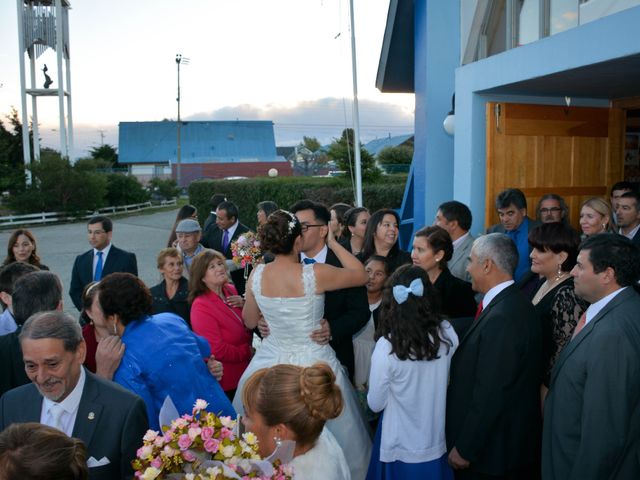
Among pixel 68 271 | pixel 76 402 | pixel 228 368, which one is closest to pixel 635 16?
pixel 228 368

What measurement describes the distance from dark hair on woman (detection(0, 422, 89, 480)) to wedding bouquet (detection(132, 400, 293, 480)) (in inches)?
9.9

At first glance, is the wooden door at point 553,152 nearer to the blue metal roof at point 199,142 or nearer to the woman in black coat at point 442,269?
the woman in black coat at point 442,269

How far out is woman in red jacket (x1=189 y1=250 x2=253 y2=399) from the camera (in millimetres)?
4910

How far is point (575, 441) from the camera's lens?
10.9 feet

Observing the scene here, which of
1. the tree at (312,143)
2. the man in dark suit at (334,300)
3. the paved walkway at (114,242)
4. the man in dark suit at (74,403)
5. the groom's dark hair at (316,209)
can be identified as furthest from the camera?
the tree at (312,143)

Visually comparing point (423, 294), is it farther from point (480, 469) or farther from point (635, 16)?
point (635, 16)

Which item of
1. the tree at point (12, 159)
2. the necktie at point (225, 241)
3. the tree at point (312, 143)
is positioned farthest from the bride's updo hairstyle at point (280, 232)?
the tree at point (312, 143)

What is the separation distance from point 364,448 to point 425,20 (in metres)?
8.44

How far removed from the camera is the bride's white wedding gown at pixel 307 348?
416 centimetres

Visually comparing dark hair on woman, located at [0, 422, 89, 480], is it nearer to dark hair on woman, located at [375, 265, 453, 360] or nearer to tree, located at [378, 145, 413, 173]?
dark hair on woman, located at [375, 265, 453, 360]

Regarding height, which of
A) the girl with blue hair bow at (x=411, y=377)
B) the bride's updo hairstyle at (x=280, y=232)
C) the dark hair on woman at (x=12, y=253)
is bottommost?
the girl with blue hair bow at (x=411, y=377)

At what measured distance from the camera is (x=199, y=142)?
81688 millimetres

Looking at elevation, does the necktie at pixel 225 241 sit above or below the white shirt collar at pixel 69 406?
above

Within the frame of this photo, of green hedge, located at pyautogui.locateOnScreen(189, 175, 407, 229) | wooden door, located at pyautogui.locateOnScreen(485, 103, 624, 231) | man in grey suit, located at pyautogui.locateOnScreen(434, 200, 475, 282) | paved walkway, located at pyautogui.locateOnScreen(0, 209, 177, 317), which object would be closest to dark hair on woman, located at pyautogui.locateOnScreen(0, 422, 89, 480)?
man in grey suit, located at pyautogui.locateOnScreen(434, 200, 475, 282)
